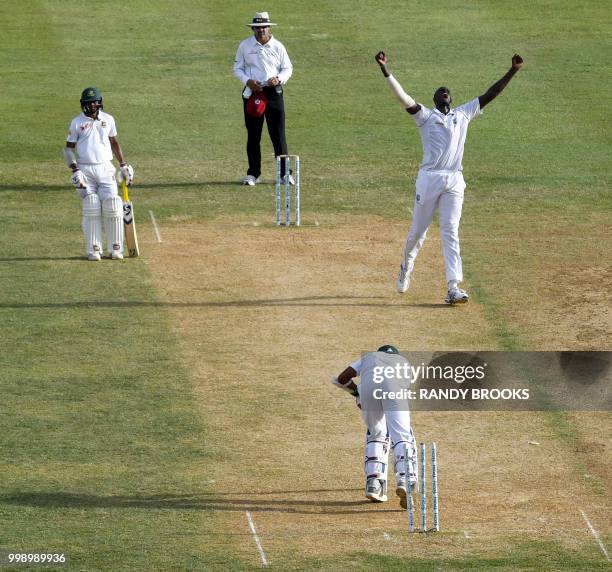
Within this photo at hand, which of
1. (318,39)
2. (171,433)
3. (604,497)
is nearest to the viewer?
(604,497)

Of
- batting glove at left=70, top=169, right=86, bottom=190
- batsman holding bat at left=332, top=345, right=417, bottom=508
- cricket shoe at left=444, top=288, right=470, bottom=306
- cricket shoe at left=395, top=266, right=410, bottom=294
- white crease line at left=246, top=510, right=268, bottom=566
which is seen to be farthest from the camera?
batting glove at left=70, top=169, right=86, bottom=190

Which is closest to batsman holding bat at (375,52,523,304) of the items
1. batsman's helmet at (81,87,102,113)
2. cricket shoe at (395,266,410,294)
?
cricket shoe at (395,266,410,294)

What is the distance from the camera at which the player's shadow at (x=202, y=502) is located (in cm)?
1312

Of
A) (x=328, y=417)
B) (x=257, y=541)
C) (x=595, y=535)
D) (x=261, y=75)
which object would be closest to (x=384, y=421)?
(x=257, y=541)

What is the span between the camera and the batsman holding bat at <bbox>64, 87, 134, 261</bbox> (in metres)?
19.7

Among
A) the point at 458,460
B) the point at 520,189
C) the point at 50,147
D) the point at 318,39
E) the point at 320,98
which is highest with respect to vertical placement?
the point at 318,39

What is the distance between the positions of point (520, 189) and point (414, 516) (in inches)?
445

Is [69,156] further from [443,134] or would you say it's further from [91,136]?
[443,134]

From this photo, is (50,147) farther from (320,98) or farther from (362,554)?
A: (362,554)

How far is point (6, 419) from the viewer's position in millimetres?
14977

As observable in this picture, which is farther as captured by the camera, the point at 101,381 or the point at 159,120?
the point at 159,120

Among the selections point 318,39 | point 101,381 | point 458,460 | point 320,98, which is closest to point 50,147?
point 320,98

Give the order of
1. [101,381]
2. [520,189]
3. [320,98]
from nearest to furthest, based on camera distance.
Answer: [101,381]
[520,189]
[320,98]

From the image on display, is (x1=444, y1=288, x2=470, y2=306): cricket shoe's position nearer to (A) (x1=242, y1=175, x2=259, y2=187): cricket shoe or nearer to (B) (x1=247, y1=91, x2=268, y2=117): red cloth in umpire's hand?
(B) (x1=247, y1=91, x2=268, y2=117): red cloth in umpire's hand
